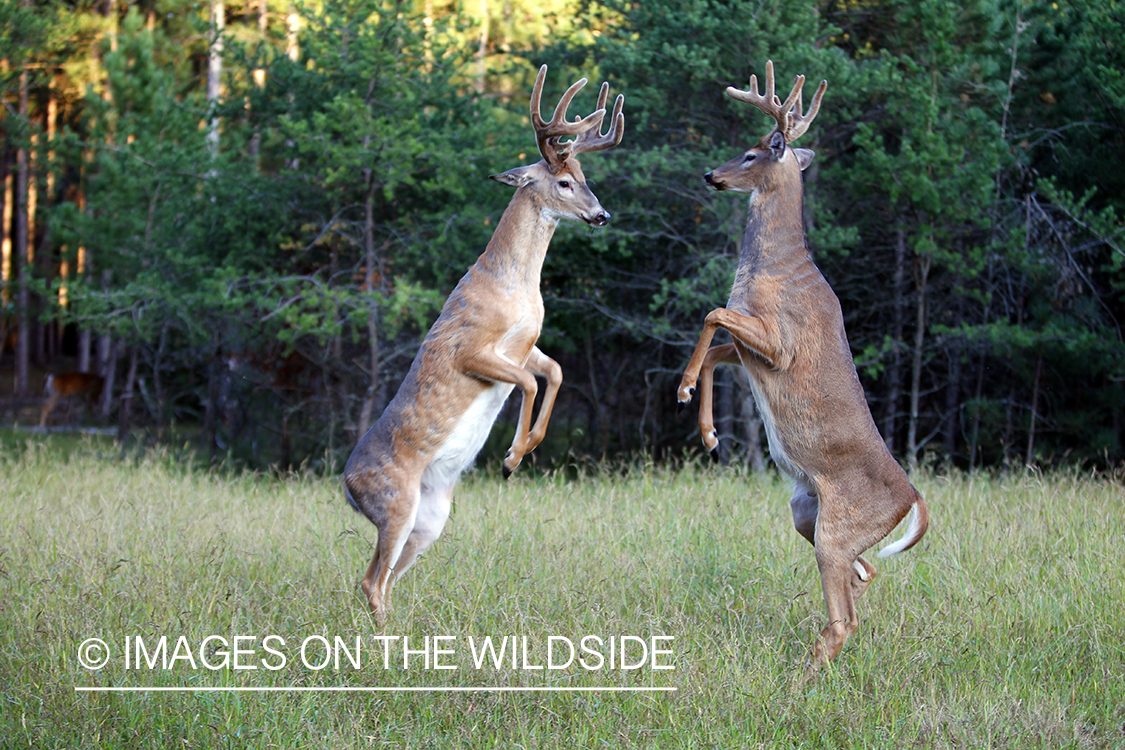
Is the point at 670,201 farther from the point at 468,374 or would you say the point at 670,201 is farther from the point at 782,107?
the point at 468,374

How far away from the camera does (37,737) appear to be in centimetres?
390

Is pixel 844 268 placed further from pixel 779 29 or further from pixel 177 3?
pixel 177 3

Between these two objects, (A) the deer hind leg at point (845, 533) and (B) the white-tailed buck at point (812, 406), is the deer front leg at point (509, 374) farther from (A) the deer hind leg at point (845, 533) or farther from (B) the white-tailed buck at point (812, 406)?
(A) the deer hind leg at point (845, 533)

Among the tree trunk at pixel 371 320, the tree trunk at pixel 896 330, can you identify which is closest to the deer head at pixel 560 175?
the tree trunk at pixel 371 320

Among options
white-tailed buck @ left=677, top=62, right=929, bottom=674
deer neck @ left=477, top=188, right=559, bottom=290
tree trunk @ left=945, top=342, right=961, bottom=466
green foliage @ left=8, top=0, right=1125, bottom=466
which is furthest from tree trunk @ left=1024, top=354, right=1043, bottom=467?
deer neck @ left=477, top=188, right=559, bottom=290

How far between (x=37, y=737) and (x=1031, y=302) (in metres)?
11.6

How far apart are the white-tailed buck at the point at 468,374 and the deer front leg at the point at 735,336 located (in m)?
0.77

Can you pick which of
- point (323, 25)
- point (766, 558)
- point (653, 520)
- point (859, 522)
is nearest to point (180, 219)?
point (323, 25)

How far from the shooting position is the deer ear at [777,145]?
17.1ft

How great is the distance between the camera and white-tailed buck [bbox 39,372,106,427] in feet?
62.6

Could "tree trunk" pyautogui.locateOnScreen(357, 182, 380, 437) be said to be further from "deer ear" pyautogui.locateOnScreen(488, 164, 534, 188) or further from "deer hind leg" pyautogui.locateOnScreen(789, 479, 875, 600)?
"deer hind leg" pyautogui.locateOnScreen(789, 479, 875, 600)

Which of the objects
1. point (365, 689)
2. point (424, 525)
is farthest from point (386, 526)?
point (365, 689)

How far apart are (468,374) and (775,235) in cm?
170

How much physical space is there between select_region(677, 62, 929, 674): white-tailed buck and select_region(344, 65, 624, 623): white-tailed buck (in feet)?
2.76
